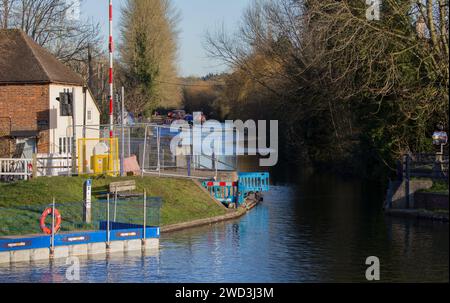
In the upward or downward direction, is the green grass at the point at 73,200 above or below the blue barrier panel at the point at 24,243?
above

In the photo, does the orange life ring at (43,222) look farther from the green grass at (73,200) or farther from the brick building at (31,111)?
the brick building at (31,111)

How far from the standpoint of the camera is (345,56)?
41031 mm

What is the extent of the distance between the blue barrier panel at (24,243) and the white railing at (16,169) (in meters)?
11.4

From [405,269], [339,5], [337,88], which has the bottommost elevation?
[405,269]

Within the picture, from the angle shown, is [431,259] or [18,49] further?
[18,49]

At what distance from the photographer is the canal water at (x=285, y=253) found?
24.1 m

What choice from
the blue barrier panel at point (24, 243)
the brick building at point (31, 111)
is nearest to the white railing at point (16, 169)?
the brick building at point (31, 111)

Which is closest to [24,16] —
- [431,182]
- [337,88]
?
[337,88]

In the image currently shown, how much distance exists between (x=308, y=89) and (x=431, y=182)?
24258 mm

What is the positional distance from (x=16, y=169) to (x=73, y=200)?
7123mm

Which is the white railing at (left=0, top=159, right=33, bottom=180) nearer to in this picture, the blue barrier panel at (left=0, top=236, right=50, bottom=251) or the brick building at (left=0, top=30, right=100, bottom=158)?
the brick building at (left=0, top=30, right=100, bottom=158)

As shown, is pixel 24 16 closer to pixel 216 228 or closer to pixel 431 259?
pixel 216 228

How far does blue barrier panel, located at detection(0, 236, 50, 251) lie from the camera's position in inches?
988
